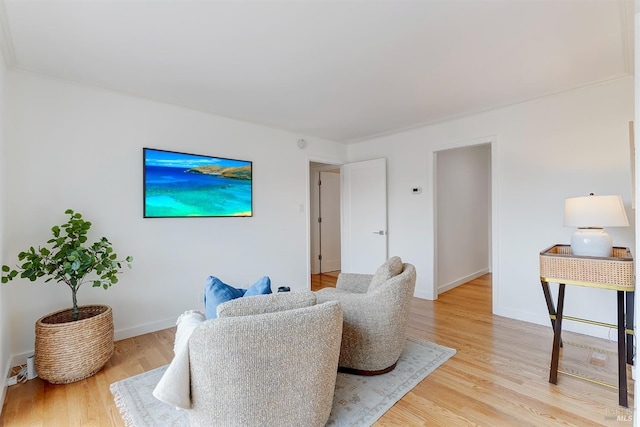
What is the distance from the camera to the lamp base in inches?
79.8

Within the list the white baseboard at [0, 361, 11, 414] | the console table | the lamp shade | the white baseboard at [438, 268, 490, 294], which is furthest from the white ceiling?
the white baseboard at [438, 268, 490, 294]

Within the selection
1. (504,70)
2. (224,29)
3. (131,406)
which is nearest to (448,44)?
(504,70)

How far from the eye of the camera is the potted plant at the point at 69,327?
2109 millimetres

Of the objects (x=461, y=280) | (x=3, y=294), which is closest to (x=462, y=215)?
(x=461, y=280)

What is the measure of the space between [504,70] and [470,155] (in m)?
2.84

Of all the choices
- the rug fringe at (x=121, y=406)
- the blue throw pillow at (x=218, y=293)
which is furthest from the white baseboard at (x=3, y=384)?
the blue throw pillow at (x=218, y=293)

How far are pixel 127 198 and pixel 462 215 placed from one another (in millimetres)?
4725

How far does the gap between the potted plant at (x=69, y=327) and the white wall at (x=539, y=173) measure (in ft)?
11.9

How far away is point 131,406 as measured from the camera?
1.88 metres

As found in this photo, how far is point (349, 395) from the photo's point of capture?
197 centimetres

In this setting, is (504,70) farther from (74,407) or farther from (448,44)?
(74,407)

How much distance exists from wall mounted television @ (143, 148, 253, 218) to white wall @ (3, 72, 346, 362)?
83mm

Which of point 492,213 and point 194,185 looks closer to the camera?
point 194,185

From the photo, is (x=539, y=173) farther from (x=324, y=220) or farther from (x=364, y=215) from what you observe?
(x=324, y=220)
